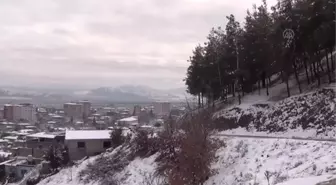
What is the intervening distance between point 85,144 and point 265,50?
67.6ft

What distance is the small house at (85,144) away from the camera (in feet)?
138

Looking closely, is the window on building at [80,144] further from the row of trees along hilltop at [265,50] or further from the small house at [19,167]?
the row of trees along hilltop at [265,50]

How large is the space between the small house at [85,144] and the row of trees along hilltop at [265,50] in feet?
36.1

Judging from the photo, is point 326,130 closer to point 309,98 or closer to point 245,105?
point 309,98

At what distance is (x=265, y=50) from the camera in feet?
108

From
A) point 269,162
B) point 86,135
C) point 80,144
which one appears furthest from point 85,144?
point 269,162

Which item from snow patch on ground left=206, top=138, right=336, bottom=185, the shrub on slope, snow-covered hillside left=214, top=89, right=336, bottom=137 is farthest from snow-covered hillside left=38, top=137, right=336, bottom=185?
the shrub on slope

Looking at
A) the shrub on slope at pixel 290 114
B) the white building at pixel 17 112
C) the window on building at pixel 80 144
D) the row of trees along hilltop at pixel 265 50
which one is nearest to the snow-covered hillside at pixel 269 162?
the shrub on slope at pixel 290 114

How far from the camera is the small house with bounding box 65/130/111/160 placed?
138ft

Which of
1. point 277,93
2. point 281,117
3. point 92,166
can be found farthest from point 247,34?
point 92,166

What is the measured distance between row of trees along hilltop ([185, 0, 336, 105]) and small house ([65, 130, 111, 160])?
36.1 feet

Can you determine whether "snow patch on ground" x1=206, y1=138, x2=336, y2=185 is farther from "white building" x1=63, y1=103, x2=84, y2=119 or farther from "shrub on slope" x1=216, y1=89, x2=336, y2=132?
"white building" x1=63, y1=103, x2=84, y2=119

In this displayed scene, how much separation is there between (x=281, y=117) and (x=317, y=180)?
15.7m

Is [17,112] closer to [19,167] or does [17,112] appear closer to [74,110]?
[74,110]
